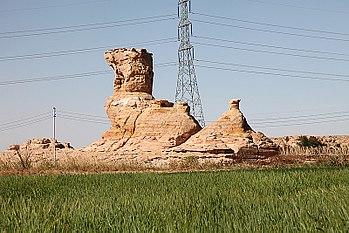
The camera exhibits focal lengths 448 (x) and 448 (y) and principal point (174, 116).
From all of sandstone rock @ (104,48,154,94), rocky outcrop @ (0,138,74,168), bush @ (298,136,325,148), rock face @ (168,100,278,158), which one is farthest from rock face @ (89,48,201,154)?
bush @ (298,136,325,148)

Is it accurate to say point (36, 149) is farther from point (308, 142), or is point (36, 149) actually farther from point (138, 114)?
point (308, 142)

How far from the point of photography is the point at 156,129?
32.2 metres

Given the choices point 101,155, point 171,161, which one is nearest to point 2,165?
Answer: point 101,155

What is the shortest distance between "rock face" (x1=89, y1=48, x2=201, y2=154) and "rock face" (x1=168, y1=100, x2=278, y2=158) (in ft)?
7.67

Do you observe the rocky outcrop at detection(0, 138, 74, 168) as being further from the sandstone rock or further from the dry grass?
the dry grass

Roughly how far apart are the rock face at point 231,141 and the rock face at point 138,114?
2.34m

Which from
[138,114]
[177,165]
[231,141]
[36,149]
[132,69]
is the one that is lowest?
[177,165]

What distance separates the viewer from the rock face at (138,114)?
31562 mm

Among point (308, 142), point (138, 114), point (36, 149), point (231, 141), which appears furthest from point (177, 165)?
point (308, 142)

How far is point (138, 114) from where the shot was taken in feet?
111

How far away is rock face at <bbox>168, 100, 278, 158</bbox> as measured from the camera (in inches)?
1073

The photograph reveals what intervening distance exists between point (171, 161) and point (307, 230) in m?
23.5

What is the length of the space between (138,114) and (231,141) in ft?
27.7

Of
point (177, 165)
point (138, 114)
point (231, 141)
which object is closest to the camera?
point (177, 165)
